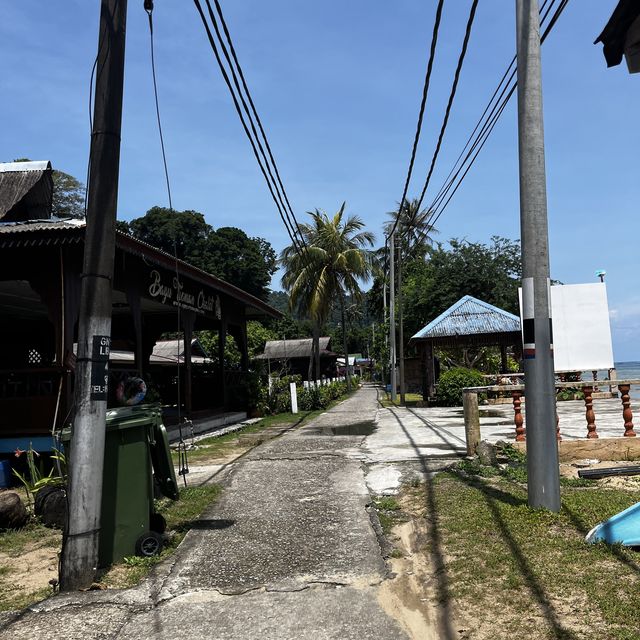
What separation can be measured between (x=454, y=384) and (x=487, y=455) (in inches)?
578

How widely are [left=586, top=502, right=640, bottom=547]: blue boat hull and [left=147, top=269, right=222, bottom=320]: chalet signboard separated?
8.20 metres

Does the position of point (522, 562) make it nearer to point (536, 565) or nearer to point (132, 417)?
point (536, 565)

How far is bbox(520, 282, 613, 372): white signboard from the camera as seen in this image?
762cm

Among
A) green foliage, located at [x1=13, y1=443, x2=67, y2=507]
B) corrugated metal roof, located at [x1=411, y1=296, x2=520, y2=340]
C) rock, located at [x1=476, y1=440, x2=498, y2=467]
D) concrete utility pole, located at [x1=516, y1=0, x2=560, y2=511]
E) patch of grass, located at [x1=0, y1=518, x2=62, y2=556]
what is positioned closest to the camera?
patch of grass, located at [x1=0, y1=518, x2=62, y2=556]

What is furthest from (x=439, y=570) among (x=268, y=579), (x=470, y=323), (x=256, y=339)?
(x=256, y=339)

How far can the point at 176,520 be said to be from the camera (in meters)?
6.41

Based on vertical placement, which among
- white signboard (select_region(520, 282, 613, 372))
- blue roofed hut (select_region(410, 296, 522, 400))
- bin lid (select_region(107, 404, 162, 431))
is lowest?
bin lid (select_region(107, 404, 162, 431))

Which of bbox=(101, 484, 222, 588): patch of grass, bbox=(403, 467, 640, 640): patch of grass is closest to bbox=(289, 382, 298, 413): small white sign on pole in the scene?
bbox=(101, 484, 222, 588): patch of grass

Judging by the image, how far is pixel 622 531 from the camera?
15.6ft

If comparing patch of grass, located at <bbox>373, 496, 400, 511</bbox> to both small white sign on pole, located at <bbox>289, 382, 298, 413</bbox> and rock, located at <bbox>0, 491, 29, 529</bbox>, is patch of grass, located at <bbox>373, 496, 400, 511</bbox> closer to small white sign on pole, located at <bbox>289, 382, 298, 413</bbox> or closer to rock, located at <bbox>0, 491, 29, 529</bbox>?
rock, located at <bbox>0, 491, 29, 529</bbox>

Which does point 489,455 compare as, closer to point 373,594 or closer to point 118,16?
point 373,594

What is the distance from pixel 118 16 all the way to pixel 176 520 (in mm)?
4861

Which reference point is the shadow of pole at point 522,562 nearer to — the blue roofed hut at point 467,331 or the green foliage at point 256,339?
the blue roofed hut at point 467,331

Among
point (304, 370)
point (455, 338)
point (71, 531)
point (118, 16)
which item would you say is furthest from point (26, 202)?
point (304, 370)
